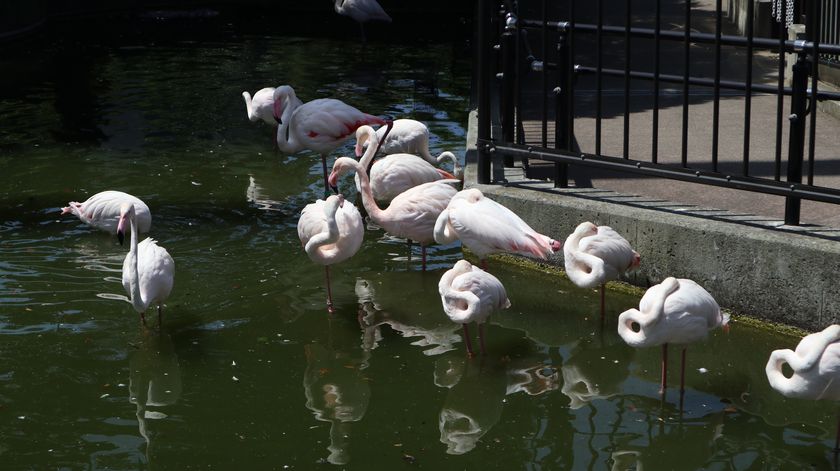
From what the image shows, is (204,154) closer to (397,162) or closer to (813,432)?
(397,162)

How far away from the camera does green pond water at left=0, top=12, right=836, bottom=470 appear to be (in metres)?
5.03

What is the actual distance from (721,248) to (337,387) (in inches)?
92.7

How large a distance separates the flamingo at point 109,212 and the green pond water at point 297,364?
17cm

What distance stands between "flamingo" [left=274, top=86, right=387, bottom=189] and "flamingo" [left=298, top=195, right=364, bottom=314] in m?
2.50

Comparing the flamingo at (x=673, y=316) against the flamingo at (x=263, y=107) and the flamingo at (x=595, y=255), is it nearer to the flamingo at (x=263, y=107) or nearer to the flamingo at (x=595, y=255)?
the flamingo at (x=595, y=255)

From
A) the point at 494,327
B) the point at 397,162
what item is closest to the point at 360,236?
the point at 494,327

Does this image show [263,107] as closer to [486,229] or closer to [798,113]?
[486,229]

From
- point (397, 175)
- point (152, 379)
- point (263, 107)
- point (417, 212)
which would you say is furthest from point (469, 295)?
point (263, 107)

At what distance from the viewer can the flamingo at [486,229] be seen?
258 inches

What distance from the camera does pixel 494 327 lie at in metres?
6.54

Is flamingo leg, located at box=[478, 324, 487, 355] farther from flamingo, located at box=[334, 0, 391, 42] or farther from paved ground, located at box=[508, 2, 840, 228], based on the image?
flamingo, located at box=[334, 0, 391, 42]

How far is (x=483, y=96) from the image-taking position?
7535mm

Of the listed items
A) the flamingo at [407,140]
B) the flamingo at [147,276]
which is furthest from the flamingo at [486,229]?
the flamingo at [407,140]

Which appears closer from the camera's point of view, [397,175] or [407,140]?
[397,175]
